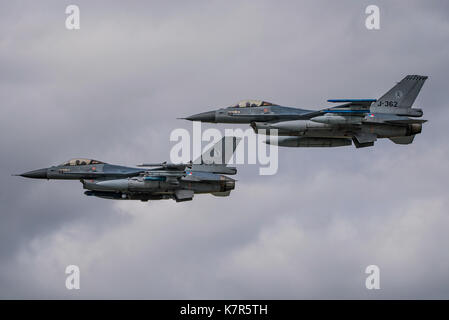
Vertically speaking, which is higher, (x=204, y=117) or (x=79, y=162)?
(x=204, y=117)

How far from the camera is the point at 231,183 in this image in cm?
8088

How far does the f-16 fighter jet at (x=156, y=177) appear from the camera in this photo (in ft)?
261

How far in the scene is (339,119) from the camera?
7788 centimetres

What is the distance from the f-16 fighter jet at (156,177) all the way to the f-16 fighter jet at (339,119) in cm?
407

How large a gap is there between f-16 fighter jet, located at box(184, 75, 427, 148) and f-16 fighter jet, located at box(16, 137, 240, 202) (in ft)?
13.4

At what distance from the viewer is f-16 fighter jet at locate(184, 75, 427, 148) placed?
78125 millimetres

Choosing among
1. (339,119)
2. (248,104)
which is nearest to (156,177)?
(248,104)

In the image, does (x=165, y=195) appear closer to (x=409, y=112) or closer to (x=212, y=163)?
(x=212, y=163)

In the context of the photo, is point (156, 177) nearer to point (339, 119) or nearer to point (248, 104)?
point (248, 104)

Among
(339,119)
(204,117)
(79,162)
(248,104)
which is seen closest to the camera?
(339,119)

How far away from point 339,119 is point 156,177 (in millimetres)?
13813

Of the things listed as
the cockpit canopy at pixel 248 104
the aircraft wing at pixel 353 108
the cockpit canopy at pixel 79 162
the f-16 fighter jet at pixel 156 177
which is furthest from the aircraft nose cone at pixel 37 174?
the aircraft wing at pixel 353 108

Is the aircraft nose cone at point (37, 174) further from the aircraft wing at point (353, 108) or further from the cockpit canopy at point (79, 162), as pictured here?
the aircraft wing at point (353, 108)

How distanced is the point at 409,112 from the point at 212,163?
593 inches
